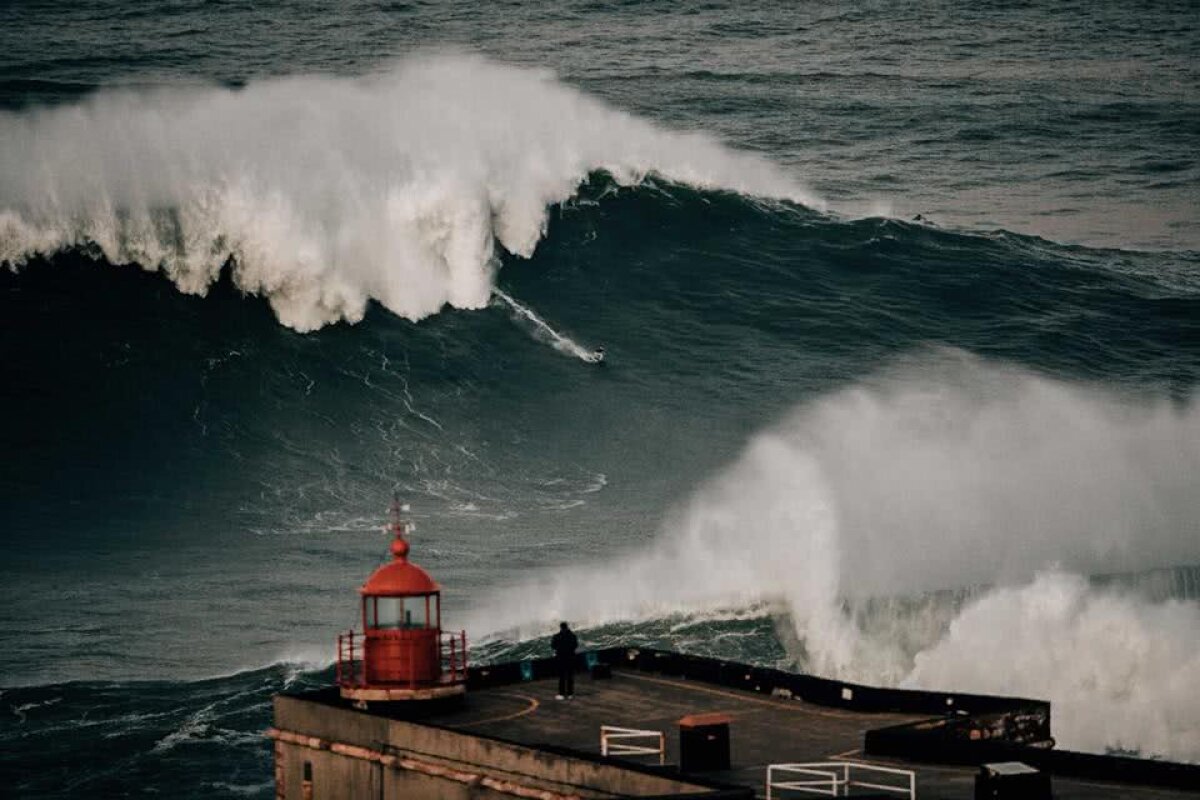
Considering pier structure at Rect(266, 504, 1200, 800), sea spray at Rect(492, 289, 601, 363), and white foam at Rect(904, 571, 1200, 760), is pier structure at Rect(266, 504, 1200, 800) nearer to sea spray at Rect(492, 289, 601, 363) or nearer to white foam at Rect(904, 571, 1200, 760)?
white foam at Rect(904, 571, 1200, 760)

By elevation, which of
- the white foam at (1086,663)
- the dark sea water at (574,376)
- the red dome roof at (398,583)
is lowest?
the white foam at (1086,663)

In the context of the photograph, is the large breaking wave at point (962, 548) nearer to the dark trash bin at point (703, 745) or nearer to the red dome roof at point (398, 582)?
the dark trash bin at point (703, 745)

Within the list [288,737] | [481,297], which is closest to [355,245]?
[481,297]

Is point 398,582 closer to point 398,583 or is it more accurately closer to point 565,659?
point 398,583

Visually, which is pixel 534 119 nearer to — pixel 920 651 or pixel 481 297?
pixel 481 297

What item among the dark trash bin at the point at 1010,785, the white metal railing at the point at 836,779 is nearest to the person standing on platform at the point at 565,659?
the white metal railing at the point at 836,779

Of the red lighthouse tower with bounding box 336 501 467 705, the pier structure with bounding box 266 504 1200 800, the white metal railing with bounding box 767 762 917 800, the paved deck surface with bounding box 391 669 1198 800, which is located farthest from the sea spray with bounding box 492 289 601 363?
the white metal railing with bounding box 767 762 917 800
